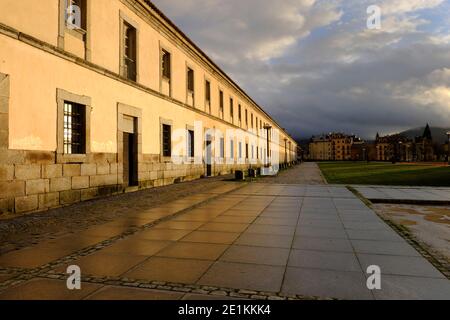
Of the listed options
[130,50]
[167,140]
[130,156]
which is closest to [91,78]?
[130,50]

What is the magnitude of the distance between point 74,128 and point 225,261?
8.21 m

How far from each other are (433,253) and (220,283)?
3.39m

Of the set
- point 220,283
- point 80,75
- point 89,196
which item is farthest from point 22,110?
point 220,283

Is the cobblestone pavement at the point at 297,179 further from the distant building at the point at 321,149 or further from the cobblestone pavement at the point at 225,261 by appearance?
the distant building at the point at 321,149

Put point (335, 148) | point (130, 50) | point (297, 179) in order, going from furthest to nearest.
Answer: point (335, 148)
point (297, 179)
point (130, 50)

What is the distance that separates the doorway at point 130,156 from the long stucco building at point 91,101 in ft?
0.14

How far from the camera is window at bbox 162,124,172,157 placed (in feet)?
56.4

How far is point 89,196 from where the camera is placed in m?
10.8

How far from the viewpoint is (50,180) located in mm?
9055

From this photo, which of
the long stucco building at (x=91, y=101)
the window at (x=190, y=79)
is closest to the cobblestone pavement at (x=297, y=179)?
the long stucco building at (x=91, y=101)

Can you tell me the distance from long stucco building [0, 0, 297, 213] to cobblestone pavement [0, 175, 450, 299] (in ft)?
11.3

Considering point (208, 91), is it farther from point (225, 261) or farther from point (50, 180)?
point (225, 261)
